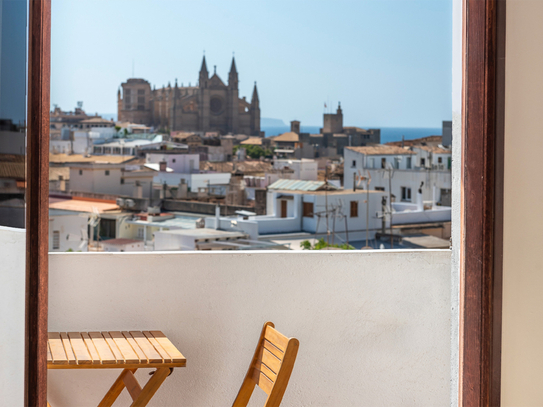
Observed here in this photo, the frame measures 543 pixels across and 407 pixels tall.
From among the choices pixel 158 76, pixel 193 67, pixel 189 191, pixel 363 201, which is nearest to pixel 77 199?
pixel 189 191

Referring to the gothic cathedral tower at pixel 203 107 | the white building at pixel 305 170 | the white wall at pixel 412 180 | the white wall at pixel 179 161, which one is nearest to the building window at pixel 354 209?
the white wall at pixel 412 180

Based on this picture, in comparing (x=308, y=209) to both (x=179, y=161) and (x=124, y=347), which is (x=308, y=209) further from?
(x=124, y=347)

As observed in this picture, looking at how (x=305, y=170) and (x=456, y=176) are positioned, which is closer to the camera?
(x=456, y=176)

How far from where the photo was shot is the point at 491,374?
1072mm

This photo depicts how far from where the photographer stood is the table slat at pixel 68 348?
1.47 metres

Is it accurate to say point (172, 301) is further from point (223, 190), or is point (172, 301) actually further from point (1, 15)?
point (223, 190)

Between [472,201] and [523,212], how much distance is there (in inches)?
3.6

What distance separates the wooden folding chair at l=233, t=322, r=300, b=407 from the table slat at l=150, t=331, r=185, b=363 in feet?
0.77

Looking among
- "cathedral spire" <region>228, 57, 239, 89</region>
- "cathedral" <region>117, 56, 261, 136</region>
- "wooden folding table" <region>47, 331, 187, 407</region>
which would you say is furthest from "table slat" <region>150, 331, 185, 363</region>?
"cathedral spire" <region>228, 57, 239, 89</region>

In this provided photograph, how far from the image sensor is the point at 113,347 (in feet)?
5.27

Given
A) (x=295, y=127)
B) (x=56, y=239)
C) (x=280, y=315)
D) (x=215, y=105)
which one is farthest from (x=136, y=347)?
(x=215, y=105)

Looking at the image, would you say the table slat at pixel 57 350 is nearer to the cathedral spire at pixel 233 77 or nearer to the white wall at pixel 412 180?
the white wall at pixel 412 180

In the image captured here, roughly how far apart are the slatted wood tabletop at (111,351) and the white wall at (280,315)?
14 centimetres

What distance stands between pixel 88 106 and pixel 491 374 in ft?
169
